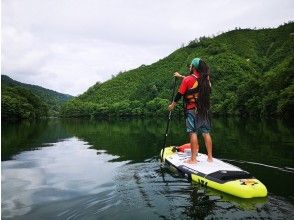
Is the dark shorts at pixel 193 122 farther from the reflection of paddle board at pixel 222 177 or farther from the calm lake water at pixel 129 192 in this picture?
the calm lake water at pixel 129 192

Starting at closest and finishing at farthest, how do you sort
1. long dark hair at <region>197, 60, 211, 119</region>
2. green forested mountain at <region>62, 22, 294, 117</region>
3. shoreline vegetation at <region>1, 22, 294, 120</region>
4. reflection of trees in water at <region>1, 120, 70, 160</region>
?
long dark hair at <region>197, 60, 211, 119</region> < reflection of trees in water at <region>1, 120, 70, 160</region> < shoreline vegetation at <region>1, 22, 294, 120</region> < green forested mountain at <region>62, 22, 294, 117</region>

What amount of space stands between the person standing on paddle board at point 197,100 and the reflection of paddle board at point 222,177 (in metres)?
0.51

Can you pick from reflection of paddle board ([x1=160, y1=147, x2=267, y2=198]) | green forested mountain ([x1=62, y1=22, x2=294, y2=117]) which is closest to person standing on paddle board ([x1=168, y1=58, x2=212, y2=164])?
reflection of paddle board ([x1=160, y1=147, x2=267, y2=198])

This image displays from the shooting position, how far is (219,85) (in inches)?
5507

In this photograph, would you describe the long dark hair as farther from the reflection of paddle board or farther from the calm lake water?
the calm lake water

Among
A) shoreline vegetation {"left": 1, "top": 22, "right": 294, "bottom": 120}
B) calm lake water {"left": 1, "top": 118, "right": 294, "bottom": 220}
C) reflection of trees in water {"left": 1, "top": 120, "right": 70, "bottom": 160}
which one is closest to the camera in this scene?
calm lake water {"left": 1, "top": 118, "right": 294, "bottom": 220}

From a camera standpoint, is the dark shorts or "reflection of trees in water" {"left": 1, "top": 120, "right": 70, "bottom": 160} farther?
"reflection of trees in water" {"left": 1, "top": 120, "right": 70, "bottom": 160}

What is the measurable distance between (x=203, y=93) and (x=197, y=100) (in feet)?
0.97

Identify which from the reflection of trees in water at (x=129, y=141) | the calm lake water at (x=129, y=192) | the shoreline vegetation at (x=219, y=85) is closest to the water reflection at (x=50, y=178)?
the calm lake water at (x=129, y=192)

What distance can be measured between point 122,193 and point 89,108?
16128 cm

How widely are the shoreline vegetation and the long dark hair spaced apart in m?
54.2

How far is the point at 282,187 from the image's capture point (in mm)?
9461

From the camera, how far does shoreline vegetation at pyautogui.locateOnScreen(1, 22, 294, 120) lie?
8176 cm

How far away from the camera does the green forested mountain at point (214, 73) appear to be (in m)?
134
